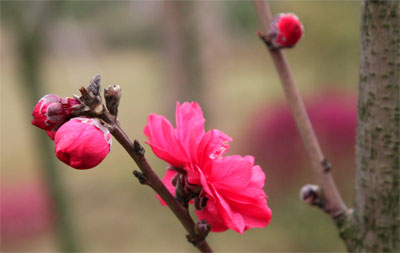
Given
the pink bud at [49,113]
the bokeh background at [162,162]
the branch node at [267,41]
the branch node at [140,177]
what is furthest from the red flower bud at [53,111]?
the bokeh background at [162,162]

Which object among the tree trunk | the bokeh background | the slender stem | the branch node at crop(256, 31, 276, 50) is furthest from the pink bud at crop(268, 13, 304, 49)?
the bokeh background

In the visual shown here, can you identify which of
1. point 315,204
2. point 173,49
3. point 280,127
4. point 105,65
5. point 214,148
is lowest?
point 105,65

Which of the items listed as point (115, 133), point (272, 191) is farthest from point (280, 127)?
point (115, 133)

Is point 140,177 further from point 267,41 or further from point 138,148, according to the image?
point 267,41

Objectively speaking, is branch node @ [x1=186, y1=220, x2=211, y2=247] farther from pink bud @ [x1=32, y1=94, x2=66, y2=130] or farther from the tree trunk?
the tree trunk

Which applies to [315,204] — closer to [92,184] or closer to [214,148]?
[214,148]
